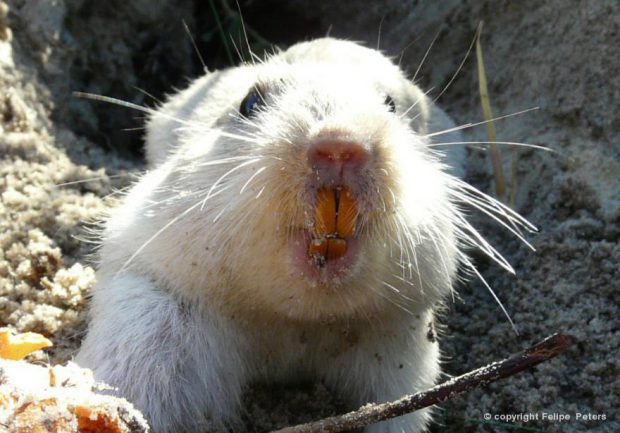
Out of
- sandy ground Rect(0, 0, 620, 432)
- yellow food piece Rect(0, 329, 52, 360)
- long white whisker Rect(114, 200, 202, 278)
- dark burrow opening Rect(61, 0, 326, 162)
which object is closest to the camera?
yellow food piece Rect(0, 329, 52, 360)

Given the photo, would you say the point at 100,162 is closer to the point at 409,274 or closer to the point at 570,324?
the point at 409,274

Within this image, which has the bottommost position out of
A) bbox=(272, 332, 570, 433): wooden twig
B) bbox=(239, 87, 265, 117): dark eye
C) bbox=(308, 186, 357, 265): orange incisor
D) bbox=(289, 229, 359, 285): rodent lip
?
bbox=(272, 332, 570, 433): wooden twig

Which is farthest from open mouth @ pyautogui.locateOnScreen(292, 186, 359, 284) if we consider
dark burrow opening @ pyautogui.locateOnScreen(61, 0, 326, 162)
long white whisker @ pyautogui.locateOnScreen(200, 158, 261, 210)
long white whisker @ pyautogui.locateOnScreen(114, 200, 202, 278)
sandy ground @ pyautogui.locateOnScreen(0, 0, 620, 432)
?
dark burrow opening @ pyautogui.locateOnScreen(61, 0, 326, 162)

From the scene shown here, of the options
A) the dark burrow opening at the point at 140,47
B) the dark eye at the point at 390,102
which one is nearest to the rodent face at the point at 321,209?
the dark eye at the point at 390,102

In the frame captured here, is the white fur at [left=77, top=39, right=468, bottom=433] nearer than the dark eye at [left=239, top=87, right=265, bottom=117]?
Yes

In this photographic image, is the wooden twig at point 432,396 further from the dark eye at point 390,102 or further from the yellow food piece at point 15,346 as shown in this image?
the dark eye at point 390,102

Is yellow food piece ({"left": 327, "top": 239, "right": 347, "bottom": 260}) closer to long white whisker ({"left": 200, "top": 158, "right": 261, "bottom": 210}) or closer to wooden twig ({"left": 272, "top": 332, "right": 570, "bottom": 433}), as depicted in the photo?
long white whisker ({"left": 200, "top": 158, "right": 261, "bottom": 210})

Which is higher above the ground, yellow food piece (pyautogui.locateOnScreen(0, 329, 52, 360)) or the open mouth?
the open mouth
